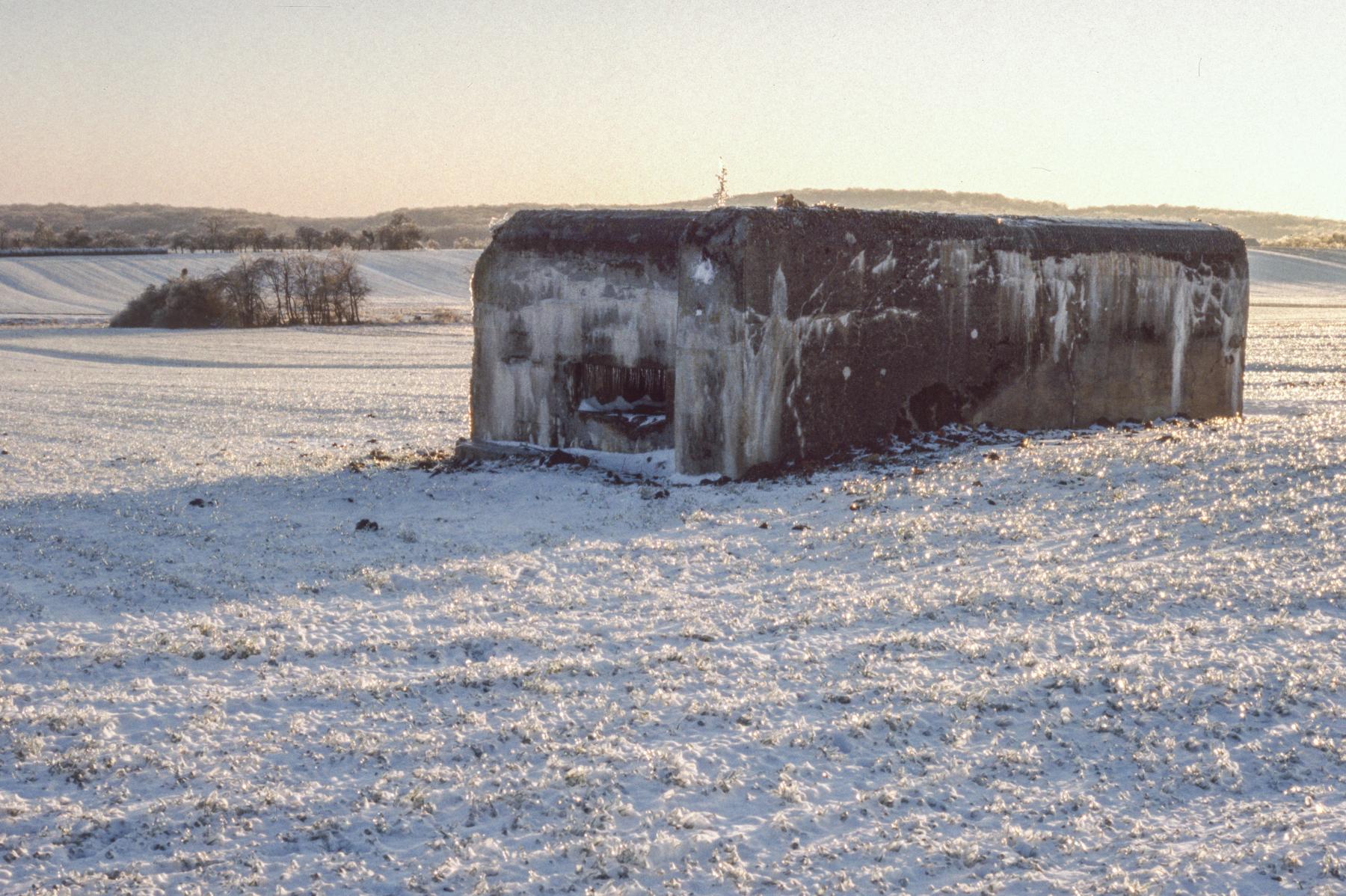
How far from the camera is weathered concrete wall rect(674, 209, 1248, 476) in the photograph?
9.27 m

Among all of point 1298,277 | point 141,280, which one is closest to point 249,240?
point 141,280

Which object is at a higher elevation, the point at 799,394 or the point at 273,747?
the point at 799,394

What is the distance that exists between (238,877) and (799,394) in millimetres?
6384

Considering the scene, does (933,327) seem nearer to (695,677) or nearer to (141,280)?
(695,677)

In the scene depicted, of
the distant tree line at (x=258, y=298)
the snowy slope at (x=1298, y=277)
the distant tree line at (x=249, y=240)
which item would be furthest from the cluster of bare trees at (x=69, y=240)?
the snowy slope at (x=1298, y=277)

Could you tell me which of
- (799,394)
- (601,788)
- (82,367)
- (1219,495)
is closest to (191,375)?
(82,367)

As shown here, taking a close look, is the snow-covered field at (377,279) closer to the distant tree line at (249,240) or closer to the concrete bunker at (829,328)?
the distant tree line at (249,240)

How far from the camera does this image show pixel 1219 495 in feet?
26.5

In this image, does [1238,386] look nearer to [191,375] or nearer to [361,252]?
[191,375]

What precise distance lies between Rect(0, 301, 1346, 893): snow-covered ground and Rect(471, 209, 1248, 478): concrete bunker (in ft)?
2.00

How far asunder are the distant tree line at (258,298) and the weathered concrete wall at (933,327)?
34.9 m

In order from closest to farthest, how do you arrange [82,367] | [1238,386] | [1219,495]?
[1219,495] → [1238,386] → [82,367]

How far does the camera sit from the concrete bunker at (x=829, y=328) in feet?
30.6

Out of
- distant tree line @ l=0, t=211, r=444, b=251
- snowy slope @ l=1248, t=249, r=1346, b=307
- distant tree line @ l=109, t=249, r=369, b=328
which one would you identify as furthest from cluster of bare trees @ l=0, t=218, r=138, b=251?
snowy slope @ l=1248, t=249, r=1346, b=307
